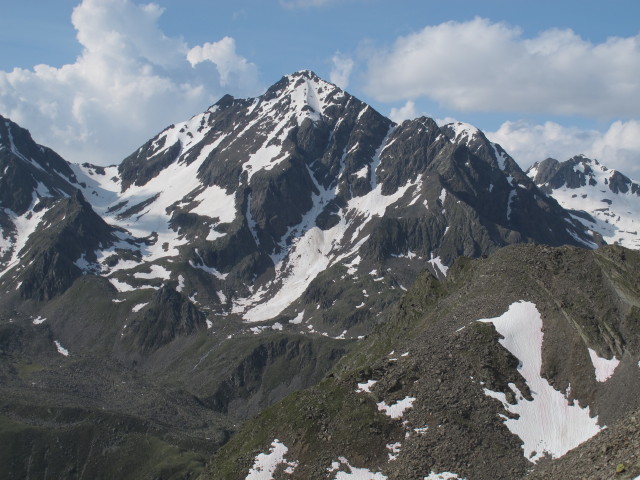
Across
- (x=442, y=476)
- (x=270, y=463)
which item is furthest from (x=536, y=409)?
(x=270, y=463)

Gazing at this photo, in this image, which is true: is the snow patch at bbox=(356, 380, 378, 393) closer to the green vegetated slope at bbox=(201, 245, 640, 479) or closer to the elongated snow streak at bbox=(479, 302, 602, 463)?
the green vegetated slope at bbox=(201, 245, 640, 479)

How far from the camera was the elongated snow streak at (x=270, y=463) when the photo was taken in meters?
86.2

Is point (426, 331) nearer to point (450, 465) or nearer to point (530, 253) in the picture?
point (530, 253)

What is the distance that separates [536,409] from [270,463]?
38153 millimetres

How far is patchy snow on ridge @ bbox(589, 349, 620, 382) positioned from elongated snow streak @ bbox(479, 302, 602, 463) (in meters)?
6.06

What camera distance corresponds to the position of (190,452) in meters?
193

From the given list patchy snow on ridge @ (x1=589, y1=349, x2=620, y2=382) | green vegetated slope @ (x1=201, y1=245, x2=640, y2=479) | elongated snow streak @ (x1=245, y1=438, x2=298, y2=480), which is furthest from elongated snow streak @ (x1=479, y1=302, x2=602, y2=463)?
elongated snow streak @ (x1=245, y1=438, x2=298, y2=480)

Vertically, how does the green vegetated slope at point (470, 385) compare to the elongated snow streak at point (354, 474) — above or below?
above

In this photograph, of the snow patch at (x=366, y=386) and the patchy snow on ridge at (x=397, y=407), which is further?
the snow patch at (x=366, y=386)

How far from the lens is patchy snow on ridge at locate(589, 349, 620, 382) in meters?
96.4

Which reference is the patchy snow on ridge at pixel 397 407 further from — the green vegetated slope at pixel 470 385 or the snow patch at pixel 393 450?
the snow patch at pixel 393 450

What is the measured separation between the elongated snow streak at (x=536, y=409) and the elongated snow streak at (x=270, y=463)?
29.4 m

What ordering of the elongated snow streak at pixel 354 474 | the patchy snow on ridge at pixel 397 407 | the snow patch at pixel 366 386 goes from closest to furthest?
1. the elongated snow streak at pixel 354 474
2. the patchy snow on ridge at pixel 397 407
3. the snow patch at pixel 366 386

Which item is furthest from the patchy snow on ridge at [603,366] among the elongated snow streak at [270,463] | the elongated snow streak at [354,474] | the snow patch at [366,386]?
the elongated snow streak at [270,463]
